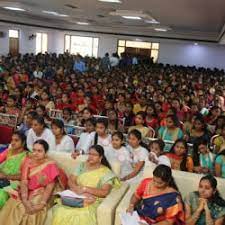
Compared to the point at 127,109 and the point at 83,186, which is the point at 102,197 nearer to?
the point at 83,186

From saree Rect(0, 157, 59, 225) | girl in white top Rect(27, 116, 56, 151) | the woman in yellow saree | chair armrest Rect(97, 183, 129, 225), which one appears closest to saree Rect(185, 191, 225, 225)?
chair armrest Rect(97, 183, 129, 225)

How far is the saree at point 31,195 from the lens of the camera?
371 cm

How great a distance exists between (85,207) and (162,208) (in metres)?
0.73

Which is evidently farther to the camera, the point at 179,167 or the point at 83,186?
the point at 179,167

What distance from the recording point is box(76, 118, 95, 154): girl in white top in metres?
5.26

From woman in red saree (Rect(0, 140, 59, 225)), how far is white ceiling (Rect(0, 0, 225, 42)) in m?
4.53

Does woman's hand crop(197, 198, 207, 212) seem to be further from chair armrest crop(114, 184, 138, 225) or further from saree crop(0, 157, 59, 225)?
saree crop(0, 157, 59, 225)

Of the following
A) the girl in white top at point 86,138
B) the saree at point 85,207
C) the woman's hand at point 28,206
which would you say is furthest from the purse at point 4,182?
the girl in white top at point 86,138

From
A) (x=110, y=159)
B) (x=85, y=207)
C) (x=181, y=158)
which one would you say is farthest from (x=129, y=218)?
(x=181, y=158)

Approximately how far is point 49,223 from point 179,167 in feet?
5.34

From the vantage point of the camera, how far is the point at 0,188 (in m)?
4.00

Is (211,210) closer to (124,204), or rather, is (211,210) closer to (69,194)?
(124,204)

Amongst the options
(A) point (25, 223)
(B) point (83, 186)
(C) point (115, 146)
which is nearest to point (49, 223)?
(A) point (25, 223)

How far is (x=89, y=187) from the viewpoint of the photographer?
3924 millimetres
